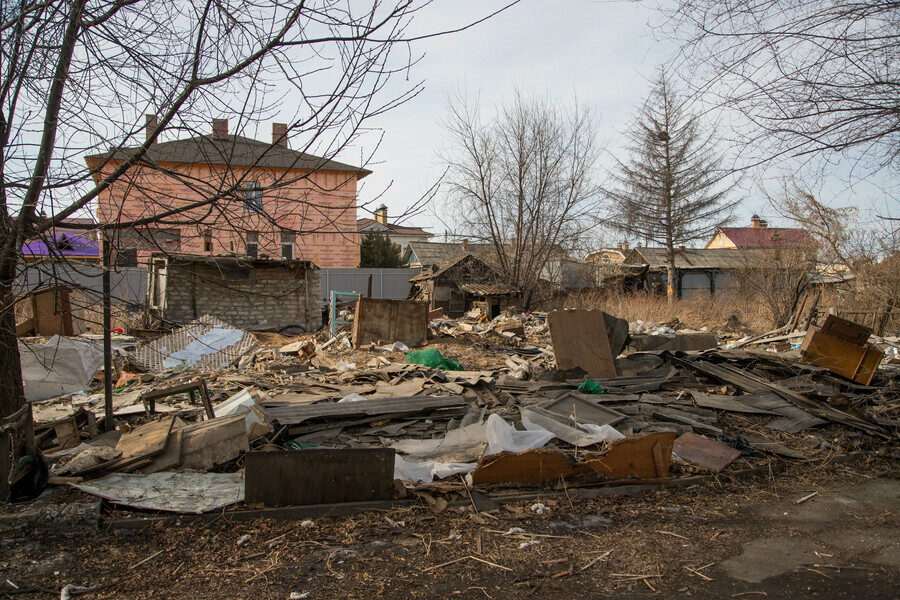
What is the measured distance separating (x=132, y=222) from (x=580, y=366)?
23.8 feet

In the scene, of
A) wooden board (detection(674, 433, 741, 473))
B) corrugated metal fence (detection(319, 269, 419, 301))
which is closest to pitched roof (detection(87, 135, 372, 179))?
wooden board (detection(674, 433, 741, 473))

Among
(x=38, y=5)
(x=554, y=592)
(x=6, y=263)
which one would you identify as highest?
(x=38, y=5)

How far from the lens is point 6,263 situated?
3576 mm

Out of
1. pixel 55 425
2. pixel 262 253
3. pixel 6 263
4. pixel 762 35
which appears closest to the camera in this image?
pixel 6 263

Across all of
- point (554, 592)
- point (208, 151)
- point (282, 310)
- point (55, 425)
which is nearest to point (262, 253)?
point (208, 151)

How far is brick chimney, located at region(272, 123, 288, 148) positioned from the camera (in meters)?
3.21

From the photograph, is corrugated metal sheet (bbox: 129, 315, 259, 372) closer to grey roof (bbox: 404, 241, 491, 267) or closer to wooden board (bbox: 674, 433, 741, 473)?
wooden board (bbox: 674, 433, 741, 473)

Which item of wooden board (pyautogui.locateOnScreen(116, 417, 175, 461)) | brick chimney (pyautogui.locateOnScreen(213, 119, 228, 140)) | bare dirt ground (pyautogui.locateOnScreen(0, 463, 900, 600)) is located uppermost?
brick chimney (pyautogui.locateOnScreen(213, 119, 228, 140))

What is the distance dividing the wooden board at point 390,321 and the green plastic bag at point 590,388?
7219mm

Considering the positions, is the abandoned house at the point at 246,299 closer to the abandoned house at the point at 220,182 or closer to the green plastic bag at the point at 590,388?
the green plastic bag at the point at 590,388

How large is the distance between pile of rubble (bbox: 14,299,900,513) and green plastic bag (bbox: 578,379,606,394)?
0.05m

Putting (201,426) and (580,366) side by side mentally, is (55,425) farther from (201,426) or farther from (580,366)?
(580,366)

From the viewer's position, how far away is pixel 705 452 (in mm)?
5262

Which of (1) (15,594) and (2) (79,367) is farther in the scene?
(2) (79,367)
